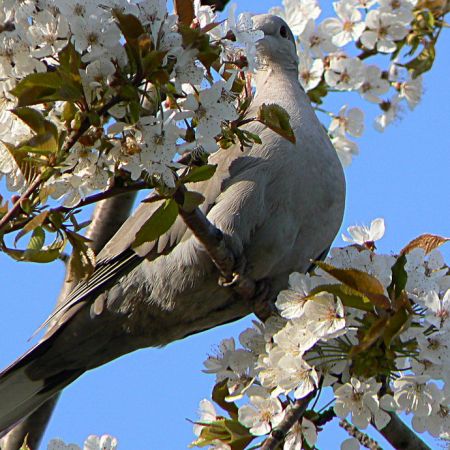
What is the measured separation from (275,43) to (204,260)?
1.41 metres

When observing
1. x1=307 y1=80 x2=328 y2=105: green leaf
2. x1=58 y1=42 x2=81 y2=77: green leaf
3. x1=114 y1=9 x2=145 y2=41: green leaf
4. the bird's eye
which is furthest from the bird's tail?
x1=114 y1=9 x2=145 y2=41: green leaf

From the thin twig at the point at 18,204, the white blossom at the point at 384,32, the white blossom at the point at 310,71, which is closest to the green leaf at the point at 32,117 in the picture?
the thin twig at the point at 18,204

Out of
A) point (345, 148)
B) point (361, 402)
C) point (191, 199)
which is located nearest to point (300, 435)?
point (361, 402)

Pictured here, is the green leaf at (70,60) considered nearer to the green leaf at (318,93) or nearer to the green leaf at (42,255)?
the green leaf at (42,255)

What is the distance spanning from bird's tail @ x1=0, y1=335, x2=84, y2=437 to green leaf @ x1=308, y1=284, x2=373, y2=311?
1994 millimetres

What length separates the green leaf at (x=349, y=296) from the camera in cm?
286

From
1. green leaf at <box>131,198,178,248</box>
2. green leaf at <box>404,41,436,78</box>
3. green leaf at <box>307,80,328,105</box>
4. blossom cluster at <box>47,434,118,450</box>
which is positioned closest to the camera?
green leaf at <box>131,198,178,248</box>

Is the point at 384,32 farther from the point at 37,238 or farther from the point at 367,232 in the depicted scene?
the point at 37,238

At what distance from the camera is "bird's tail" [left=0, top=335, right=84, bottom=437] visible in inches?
173

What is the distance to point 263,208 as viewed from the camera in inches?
164

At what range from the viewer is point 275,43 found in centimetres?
504

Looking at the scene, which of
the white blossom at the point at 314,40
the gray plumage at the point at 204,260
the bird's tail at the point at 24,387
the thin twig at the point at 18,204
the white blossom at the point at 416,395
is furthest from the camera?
the white blossom at the point at 314,40

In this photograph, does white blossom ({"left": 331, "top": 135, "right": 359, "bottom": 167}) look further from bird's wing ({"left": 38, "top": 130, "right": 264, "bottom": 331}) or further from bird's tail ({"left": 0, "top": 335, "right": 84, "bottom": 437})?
bird's tail ({"left": 0, "top": 335, "right": 84, "bottom": 437})

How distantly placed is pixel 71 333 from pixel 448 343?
213 centimetres
